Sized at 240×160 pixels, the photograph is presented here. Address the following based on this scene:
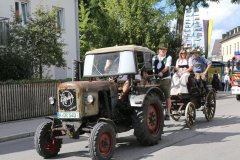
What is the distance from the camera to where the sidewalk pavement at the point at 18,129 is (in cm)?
1291

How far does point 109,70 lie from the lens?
9859 mm

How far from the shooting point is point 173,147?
959 centimetres

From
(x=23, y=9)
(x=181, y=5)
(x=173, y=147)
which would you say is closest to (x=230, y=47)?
(x=181, y=5)

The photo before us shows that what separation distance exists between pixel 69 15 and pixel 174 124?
1610cm

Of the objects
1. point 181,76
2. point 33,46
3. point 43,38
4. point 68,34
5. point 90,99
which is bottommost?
point 90,99

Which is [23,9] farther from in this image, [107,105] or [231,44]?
[231,44]

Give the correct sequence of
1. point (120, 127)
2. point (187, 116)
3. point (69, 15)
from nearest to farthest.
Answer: point (120, 127) < point (187, 116) < point (69, 15)

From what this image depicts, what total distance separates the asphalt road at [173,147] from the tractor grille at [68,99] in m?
1.04

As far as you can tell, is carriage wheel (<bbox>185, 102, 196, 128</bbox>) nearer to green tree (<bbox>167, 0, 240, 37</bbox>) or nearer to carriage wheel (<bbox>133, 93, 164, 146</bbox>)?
carriage wheel (<bbox>133, 93, 164, 146</bbox>)

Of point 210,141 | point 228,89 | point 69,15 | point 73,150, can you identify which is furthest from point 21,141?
point 228,89

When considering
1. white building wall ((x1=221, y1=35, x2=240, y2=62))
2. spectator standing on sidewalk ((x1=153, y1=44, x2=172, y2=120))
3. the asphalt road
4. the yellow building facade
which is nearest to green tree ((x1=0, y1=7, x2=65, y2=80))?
the asphalt road

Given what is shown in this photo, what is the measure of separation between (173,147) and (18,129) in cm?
631

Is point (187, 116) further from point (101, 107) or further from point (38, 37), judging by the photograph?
point (38, 37)

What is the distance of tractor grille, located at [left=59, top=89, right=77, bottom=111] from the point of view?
27.6 ft
